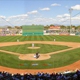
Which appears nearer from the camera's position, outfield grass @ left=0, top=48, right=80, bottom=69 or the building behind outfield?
outfield grass @ left=0, top=48, right=80, bottom=69

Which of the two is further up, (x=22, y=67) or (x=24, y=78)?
(x=24, y=78)

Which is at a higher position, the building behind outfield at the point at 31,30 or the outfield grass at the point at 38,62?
the building behind outfield at the point at 31,30

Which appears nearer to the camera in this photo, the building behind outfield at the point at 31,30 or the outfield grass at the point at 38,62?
the outfield grass at the point at 38,62

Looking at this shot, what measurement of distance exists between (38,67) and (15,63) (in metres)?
3.44

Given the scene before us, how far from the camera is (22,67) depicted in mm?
20812

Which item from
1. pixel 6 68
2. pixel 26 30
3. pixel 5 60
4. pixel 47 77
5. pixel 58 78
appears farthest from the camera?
pixel 26 30

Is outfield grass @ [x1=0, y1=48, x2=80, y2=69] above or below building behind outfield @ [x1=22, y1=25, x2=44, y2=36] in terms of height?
below

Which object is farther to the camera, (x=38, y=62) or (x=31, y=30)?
(x=31, y=30)

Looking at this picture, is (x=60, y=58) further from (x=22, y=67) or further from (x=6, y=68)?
(x=6, y=68)

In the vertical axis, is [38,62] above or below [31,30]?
below

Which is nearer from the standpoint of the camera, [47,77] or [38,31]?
[47,77]

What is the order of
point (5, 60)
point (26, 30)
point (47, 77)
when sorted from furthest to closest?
point (26, 30), point (5, 60), point (47, 77)

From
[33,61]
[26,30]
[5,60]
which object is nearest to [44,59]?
[33,61]

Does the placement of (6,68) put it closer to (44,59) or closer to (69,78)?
(44,59)
